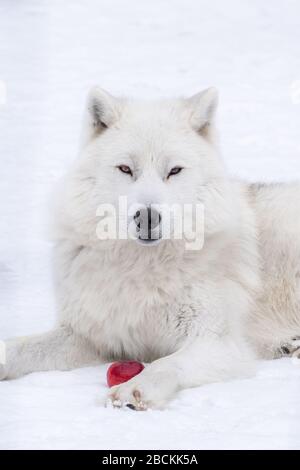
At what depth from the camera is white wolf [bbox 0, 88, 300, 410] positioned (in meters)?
5.32

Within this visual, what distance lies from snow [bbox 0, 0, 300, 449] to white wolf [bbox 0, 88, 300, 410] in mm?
187

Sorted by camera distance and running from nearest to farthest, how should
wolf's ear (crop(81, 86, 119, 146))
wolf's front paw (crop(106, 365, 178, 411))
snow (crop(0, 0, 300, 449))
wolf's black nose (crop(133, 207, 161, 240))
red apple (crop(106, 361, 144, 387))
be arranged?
snow (crop(0, 0, 300, 449)) < wolf's front paw (crop(106, 365, 178, 411)) < wolf's black nose (crop(133, 207, 161, 240)) < red apple (crop(106, 361, 144, 387)) < wolf's ear (crop(81, 86, 119, 146))

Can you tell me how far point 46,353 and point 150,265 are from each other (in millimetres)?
774

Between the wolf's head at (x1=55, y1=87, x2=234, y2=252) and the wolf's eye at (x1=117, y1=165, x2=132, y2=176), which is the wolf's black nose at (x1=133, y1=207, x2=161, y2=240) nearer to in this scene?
the wolf's head at (x1=55, y1=87, x2=234, y2=252)

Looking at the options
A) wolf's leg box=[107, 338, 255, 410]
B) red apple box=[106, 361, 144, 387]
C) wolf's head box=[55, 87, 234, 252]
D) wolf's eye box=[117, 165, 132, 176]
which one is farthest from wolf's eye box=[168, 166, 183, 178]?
red apple box=[106, 361, 144, 387]

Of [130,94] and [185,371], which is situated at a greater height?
[130,94]

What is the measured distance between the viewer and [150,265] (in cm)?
556

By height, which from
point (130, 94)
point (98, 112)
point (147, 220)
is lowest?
point (147, 220)

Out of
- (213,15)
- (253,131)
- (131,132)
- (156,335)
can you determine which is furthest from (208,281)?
(213,15)

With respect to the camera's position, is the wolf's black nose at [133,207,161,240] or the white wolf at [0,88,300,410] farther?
the white wolf at [0,88,300,410]

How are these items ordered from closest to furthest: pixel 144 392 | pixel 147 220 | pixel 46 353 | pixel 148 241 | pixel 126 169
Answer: pixel 144 392
pixel 147 220
pixel 148 241
pixel 126 169
pixel 46 353

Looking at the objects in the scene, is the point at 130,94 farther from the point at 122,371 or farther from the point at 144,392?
the point at 144,392

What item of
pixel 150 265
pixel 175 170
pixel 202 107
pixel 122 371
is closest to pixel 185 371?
pixel 122 371

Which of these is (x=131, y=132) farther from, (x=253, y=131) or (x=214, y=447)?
(x=253, y=131)
